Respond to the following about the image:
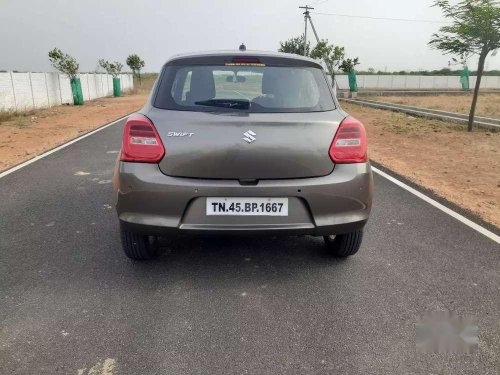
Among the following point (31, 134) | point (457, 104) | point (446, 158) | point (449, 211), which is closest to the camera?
point (449, 211)

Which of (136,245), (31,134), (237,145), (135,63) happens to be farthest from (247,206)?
(135,63)

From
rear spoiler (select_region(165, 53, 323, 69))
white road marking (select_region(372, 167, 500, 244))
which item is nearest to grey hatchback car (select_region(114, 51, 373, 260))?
rear spoiler (select_region(165, 53, 323, 69))

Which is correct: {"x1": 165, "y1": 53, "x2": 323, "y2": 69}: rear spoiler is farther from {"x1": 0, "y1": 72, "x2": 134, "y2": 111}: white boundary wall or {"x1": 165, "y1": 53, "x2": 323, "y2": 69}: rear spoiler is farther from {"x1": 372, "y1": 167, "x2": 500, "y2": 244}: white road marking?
{"x1": 0, "y1": 72, "x2": 134, "y2": 111}: white boundary wall

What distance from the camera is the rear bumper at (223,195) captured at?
3123 mm

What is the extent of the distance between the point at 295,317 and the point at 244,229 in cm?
70

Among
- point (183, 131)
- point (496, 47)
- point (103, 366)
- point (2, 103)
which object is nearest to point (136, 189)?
point (183, 131)

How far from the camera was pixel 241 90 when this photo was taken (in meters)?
3.39

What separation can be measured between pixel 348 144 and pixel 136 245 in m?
1.84

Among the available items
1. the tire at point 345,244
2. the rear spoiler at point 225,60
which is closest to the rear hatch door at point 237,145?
the rear spoiler at point 225,60

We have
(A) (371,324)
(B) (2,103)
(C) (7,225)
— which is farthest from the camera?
(B) (2,103)

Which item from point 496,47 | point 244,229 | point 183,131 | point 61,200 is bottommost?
point 61,200

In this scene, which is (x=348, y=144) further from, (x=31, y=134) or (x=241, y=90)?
(x=31, y=134)

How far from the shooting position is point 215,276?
355 cm

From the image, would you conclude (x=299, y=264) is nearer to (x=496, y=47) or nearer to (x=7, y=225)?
(x=7, y=225)
